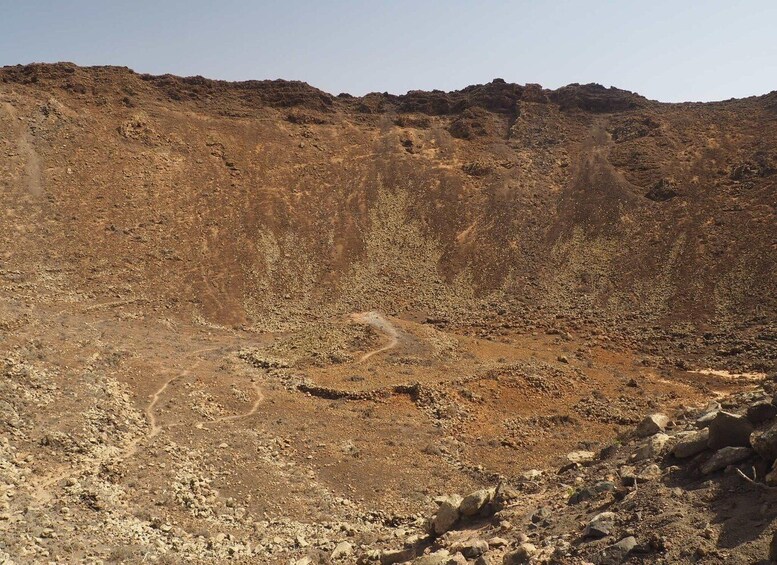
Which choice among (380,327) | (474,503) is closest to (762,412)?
(474,503)

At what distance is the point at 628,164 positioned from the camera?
44.7 metres

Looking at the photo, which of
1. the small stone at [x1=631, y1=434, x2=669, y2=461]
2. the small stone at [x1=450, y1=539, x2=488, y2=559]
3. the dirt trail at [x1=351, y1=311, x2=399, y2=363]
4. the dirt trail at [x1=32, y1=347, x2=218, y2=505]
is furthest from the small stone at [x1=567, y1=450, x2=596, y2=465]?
the dirt trail at [x1=351, y1=311, x2=399, y2=363]

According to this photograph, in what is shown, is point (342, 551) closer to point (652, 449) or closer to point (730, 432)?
point (652, 449)

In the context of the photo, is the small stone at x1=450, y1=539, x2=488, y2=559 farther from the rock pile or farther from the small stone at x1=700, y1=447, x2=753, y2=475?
the small stone at x1=700, y1=447, x2=753, y2=475

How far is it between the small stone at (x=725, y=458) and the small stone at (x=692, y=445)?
1.75 ft

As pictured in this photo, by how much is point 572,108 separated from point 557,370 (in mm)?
35453

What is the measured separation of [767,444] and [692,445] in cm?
147

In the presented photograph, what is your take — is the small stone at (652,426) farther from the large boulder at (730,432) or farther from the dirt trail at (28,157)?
the dirt trail at (28,157)

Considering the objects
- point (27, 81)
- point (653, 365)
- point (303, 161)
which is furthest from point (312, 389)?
point (27, 81)

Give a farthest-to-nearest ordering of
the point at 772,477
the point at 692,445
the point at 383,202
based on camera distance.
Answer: the point at 383,202
the point at 692,445
the point at 772,477

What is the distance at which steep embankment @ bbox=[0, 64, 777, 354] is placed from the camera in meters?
33.9

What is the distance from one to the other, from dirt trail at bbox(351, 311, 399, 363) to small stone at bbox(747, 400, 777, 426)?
16966mm

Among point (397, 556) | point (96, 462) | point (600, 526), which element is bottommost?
point (96, 462)

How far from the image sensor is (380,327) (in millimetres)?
27359
